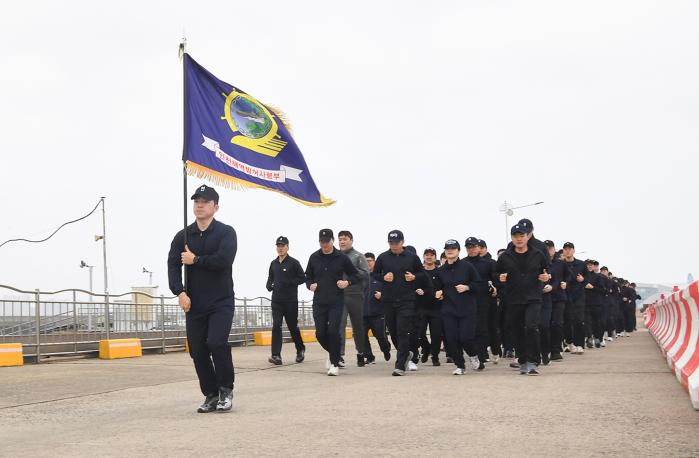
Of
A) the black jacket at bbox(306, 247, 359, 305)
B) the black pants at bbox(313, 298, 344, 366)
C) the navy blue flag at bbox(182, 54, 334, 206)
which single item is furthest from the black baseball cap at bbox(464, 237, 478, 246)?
the navy blue flag at bbox(182, 54, 334, 206)

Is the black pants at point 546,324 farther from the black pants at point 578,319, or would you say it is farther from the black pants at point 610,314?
the black pants at point 610,314

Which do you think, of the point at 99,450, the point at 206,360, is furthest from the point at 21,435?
the point at 206,360

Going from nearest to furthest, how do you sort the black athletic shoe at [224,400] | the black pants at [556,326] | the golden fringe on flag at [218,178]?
the black athletic shoe at [224,400], the golden fringe on flag at [218,178], the black pants at [556,326]

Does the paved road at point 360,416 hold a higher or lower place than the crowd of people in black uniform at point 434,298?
lower

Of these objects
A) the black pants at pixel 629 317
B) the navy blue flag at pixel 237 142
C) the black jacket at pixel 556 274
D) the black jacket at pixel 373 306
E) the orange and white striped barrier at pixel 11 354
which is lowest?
the black pants at pixel 629 317

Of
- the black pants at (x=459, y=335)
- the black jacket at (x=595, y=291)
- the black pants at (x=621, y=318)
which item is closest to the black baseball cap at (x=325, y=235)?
the black pants at (x=459, y=335)

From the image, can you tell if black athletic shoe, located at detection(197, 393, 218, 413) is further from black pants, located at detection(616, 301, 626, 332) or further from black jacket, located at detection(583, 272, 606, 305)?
black pants, located at detection(616, 301, 626, 332)

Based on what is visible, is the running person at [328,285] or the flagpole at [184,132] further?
the running person at [328,285]

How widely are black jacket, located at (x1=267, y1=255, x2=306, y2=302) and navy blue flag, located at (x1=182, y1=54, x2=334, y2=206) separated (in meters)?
2.81

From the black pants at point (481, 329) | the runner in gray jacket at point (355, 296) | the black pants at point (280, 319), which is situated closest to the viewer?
the black pants at point (481, 329)

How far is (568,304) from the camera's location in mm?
15109

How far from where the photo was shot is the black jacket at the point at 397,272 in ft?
35.5

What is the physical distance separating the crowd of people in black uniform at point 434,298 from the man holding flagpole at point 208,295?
391 cm

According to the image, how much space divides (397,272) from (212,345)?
4.46 meters
